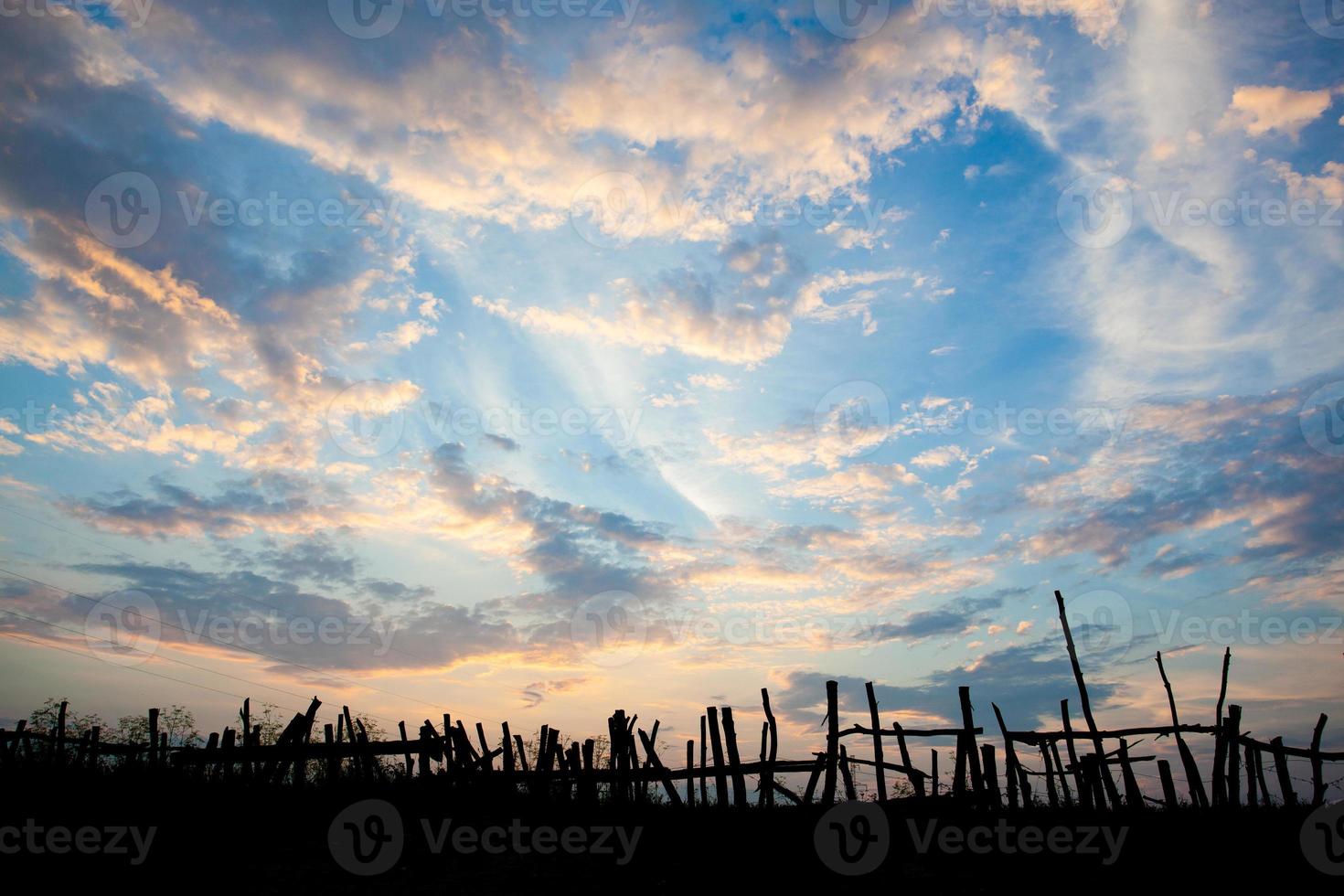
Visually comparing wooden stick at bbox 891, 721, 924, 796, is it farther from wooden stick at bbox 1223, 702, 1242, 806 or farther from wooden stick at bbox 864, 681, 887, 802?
wooden stick at bbox 1223, 702, 1242, 806

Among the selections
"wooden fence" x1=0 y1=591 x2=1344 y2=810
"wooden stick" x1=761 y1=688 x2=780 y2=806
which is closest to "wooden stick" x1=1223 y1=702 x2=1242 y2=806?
"wooden fence" x1=0 y1=591 x2=1344 y2=810

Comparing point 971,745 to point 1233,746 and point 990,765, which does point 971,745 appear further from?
point 1233,746

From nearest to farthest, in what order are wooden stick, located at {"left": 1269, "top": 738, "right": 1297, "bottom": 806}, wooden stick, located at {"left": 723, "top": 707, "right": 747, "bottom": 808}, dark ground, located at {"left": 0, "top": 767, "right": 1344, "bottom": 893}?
dark ground, located at {"left": 0, "top": 767, "right": 1344, "bottom": 893}, wooden stick, located at {"left": 723, "top": 707, "right": 747, "bottom": 808}, wooden stick, located at {"left": 1269, "top": 738, "right": 1297, "bottom": 806}

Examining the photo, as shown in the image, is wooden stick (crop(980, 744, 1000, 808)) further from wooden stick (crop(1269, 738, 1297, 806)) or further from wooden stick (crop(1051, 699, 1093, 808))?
wooden stick (crop(1269, 738, 1297, 806))

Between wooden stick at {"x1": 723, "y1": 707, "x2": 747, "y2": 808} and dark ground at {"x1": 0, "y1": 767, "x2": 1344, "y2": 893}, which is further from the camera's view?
wooden stick at {"x1": 723, "y1": 707, "x2": 747, "y2": 808}

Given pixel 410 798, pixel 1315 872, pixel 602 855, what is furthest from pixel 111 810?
pixel 1315 872

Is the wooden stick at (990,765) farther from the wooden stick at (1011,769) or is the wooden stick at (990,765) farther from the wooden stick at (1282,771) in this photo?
the wooden stick at (1282,771)

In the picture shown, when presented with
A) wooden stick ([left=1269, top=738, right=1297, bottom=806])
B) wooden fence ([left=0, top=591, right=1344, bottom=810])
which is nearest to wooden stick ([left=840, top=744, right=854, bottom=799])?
wooden fence ([left=0, top=591, right=1344, bottom=810])

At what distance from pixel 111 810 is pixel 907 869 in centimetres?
1516

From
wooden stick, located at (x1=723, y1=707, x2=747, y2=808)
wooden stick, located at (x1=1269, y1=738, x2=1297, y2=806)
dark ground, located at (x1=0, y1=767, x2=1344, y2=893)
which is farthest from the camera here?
wooden stick, located at (x1=1269, y1=738, x2=1297, y2=806)

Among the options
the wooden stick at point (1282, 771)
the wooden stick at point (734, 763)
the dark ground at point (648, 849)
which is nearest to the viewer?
the dark ground at point (648, 849)

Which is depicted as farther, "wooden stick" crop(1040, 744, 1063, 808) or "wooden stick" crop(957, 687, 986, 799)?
"wooden stick" crop(1040, 744, 1063, 808)

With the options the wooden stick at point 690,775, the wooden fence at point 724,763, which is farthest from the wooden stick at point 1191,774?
the wooden stick at point 690,775

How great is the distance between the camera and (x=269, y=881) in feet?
41.4
